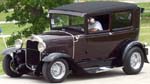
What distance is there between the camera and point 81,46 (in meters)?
12.2

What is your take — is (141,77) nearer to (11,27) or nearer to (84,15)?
(84,15)

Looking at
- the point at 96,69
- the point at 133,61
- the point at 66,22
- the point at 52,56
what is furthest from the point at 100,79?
the point at 66,22

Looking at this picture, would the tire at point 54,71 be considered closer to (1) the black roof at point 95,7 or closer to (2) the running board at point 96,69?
(2) the running board at point 96,69

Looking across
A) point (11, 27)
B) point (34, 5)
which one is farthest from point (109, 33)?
point (11, 27)

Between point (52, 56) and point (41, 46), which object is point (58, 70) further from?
point (41, 46)

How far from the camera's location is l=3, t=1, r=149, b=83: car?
11.9 metres

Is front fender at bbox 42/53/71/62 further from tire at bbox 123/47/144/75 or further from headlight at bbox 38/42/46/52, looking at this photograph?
tire at bbox 123/47/144/75

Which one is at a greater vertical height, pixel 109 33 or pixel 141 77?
pixel 109 33

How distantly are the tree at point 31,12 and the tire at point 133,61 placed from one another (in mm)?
6688

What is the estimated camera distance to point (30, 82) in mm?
12031

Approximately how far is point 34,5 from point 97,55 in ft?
23.1

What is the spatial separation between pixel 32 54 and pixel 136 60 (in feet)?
8.31

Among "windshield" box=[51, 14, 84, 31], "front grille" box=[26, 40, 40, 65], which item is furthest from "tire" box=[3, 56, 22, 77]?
"windshield" box=[51, 14, 84, 31]

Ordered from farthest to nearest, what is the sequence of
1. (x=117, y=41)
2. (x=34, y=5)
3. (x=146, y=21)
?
(x=146, y=21)
(x=34, y=5)
(x=117, y=41)
